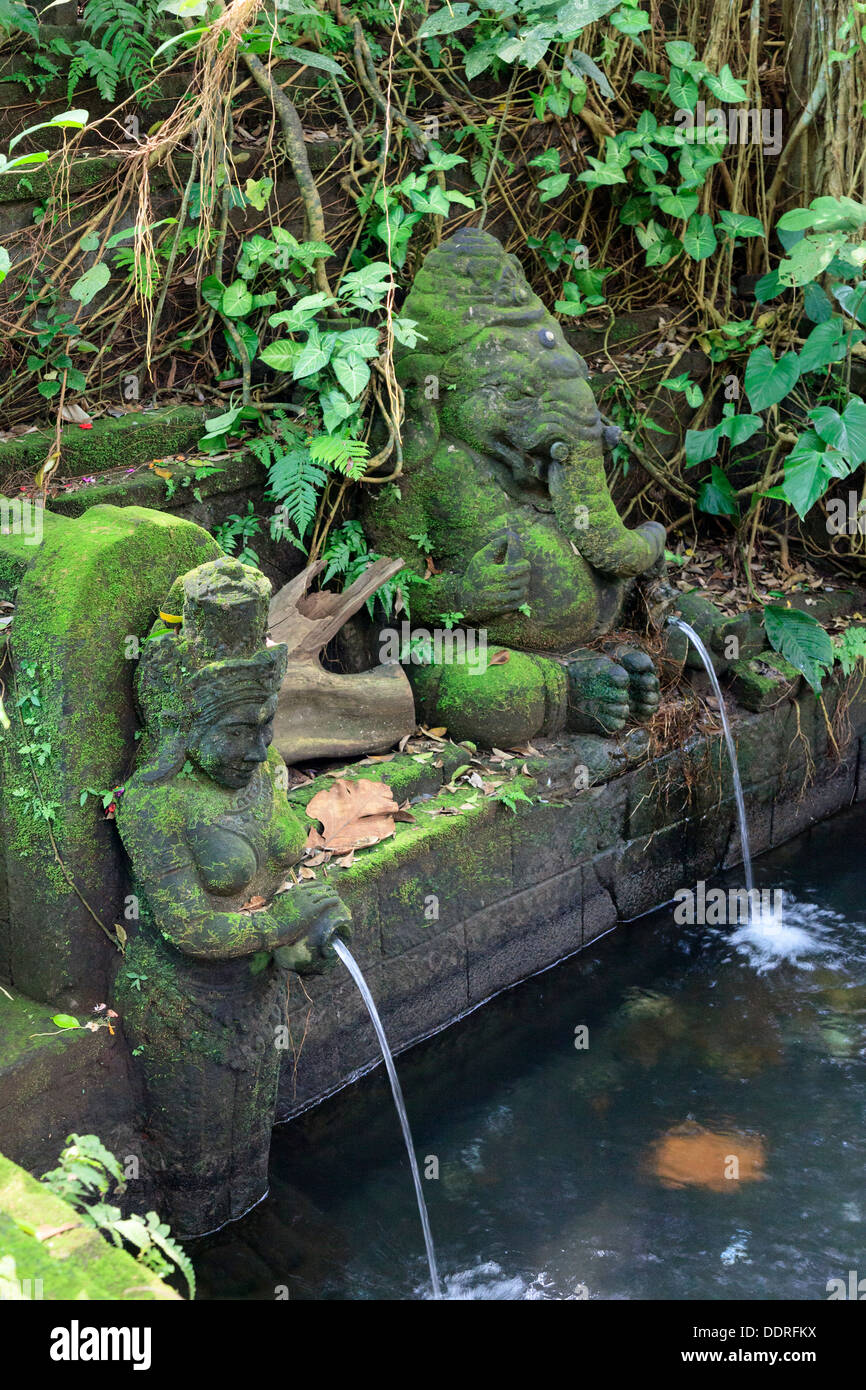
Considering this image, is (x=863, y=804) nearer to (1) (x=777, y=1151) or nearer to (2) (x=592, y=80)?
(1) (x=777, y=1151)

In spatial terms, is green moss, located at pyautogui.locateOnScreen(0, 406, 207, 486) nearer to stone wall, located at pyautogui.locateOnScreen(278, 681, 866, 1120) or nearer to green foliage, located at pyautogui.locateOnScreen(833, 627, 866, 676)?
stone wall, located at pyautogui.locateOnScreen(278, 681, 866, 1120)

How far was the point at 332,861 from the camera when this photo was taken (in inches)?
184

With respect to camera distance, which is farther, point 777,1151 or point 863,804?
point 863,804

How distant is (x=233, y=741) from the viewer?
12.1 ft

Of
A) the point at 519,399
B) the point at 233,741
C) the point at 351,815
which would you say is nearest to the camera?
the point at 233,741

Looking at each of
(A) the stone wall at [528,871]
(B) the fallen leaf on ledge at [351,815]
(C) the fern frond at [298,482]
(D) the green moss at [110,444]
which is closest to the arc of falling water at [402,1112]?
(A) the stone wall at [528,871]

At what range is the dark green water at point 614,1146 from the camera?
4055mm

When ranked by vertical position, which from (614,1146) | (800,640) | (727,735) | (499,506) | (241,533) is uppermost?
(499,506)

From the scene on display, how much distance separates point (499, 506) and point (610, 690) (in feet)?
2.84

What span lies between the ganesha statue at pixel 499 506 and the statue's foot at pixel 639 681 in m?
0.09

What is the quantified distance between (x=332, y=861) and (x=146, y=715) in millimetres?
1115

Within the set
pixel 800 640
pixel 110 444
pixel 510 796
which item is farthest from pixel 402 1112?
pixel 800 640

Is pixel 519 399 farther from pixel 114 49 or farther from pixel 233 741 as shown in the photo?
pixel 114 49
